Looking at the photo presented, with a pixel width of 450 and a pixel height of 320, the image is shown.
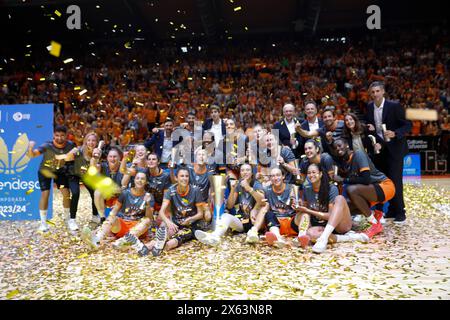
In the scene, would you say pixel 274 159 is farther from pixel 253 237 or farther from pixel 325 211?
pixel 253 237

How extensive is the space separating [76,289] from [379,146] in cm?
360

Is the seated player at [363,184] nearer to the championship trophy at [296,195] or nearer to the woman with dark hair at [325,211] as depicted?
the woman with dark hair at [325,211]

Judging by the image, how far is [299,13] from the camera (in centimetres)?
1265

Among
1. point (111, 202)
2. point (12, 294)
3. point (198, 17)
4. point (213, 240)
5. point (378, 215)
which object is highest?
point (198, 17)

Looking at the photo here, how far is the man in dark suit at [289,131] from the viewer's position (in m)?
4.63

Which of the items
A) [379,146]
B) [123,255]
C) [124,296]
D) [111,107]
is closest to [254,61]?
[111,107]

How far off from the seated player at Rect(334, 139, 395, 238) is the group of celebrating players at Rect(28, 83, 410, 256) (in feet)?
0.04

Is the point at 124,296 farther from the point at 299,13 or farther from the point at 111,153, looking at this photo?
the point at 299,13

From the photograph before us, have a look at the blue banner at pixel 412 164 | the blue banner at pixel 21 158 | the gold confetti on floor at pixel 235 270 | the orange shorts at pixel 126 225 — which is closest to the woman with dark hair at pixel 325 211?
the gold confetti on floor at pixel 235 270

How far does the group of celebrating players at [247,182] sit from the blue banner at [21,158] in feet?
1.67

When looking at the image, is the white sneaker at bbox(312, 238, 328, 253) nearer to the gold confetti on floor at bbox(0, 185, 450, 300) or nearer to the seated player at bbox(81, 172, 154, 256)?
the gold confetti on floor at bbox(0, 185, 450, 300)

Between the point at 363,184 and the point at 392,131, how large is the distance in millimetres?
880

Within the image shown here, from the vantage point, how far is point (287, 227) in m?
3.92

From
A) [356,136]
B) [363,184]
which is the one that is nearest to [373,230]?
[363,184]
